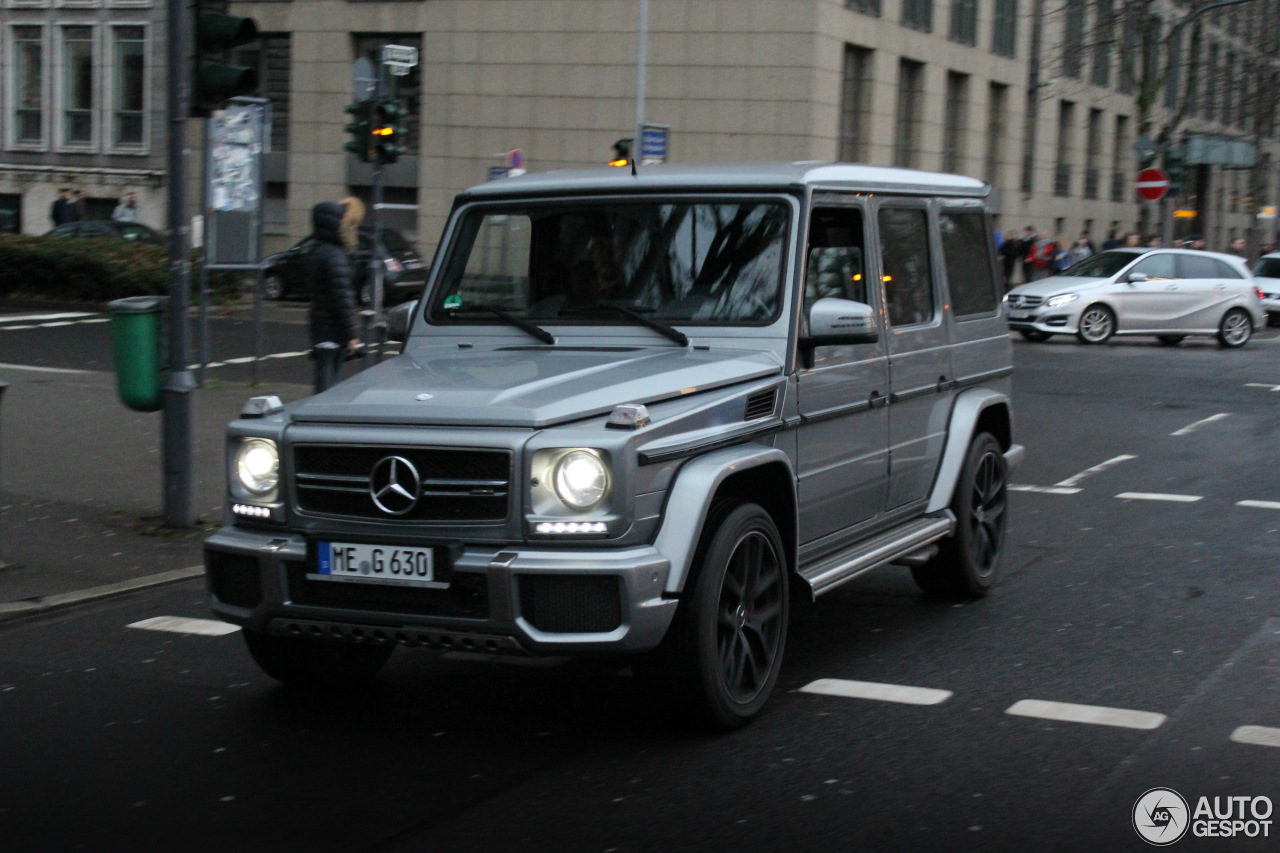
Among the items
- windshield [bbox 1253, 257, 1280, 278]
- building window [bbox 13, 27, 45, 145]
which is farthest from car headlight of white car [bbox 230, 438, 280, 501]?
building window [bbox 13, 27, 45, 145]

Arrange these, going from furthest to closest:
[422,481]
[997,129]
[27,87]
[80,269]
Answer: [997,129] < [27,87] < [80,269] < [422,481]

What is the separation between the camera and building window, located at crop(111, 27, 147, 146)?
4438cm

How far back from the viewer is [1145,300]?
26266 millimetres

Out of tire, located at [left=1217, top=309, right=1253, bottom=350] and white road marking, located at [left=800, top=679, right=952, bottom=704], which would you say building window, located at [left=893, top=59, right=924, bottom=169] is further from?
white road marking, located at [left=800, top=679, right=952, bottom=704]

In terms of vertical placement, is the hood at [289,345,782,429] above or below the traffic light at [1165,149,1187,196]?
below

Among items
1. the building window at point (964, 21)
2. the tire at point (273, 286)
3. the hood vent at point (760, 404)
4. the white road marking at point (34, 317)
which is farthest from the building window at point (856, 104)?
the hood vent at point (760, 404)

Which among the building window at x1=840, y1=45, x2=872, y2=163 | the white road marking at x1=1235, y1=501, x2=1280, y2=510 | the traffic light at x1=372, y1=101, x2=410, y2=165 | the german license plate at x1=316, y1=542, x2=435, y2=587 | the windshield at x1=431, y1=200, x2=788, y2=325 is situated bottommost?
the white road marking at x1=1235, y1=501, x2=1280, y2=510

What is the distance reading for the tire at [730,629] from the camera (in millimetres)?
5086

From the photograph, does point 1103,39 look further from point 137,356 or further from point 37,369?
point 137,356

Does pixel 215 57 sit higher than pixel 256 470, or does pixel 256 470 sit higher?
pixel 215 57

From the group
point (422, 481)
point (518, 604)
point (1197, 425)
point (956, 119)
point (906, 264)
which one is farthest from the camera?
point (956, 119)

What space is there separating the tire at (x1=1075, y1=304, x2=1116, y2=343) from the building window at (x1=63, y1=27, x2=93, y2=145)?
30.3 meters

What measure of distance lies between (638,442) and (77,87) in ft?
146

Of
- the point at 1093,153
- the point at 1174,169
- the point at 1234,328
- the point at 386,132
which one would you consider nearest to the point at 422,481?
the point at 386,132
